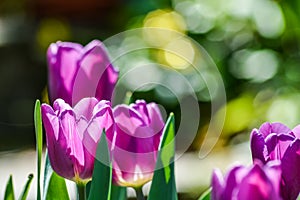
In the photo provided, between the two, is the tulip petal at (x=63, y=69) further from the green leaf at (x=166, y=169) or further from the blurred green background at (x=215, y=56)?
the blurred green background at (x=215, y=56)

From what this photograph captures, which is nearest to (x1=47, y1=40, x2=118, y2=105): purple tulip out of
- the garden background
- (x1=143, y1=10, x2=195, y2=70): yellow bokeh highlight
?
the garden background

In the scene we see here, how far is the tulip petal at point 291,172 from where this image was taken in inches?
33.1

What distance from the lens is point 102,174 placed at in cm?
93

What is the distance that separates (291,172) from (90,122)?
0.65 feet

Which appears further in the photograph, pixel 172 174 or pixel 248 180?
pixel 172 174

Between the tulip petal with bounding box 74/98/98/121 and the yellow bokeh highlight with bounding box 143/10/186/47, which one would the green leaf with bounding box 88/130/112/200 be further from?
the yellow bokeh highlight with bounding box 143/10/186/47

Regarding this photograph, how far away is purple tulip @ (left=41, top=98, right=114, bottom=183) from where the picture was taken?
0.92m

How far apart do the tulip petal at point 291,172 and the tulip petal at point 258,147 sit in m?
0.02

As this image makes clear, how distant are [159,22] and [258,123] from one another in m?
0.64

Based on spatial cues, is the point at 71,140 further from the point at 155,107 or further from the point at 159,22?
the point at 159,22

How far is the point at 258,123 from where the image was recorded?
2.87 metres

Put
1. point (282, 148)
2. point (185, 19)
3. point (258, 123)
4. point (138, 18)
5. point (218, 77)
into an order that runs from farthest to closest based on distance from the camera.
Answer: point (138, 18) → point (185, 19) → point (218, 77) → point (258, 123) → point (282, 148)

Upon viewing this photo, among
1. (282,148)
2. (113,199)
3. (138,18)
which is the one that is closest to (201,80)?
(138,18)

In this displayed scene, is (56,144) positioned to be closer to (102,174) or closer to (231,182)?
(102,174)
